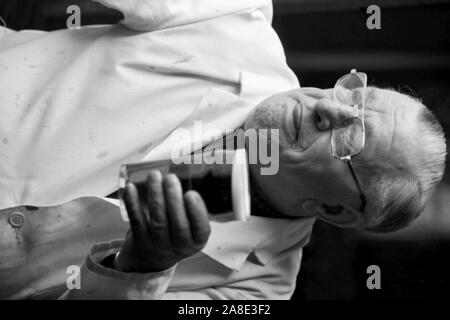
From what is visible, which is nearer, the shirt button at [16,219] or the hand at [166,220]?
the hand at [166,220]

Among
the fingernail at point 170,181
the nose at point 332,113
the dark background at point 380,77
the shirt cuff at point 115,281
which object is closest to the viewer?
the fingernail at point 170,181

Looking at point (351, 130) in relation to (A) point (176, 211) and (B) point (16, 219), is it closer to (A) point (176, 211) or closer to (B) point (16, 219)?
(A) point (176, 211)

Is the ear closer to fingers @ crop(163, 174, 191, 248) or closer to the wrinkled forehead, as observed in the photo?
the wrinkled forehead

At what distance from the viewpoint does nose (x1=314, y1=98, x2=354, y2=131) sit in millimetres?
1079

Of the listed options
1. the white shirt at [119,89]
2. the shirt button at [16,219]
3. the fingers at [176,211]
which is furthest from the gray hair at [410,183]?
the shirt button at [16,219]

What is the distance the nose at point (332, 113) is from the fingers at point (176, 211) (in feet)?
1.19

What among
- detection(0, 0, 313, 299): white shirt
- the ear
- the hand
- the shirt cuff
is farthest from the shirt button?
the ear

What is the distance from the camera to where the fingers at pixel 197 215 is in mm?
827

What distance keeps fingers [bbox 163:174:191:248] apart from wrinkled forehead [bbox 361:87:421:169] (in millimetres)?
396

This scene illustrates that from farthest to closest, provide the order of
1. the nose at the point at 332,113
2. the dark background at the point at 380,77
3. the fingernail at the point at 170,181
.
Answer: the dark background at the point at 380,77, the nose at the point at 332,113, the fingernail at the point at 170,181

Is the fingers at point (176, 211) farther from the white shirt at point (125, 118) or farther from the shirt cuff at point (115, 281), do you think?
the white shirt at point (125, 118)

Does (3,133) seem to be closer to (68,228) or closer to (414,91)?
(68,228)

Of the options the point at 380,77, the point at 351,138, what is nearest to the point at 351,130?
the point at 351,138
